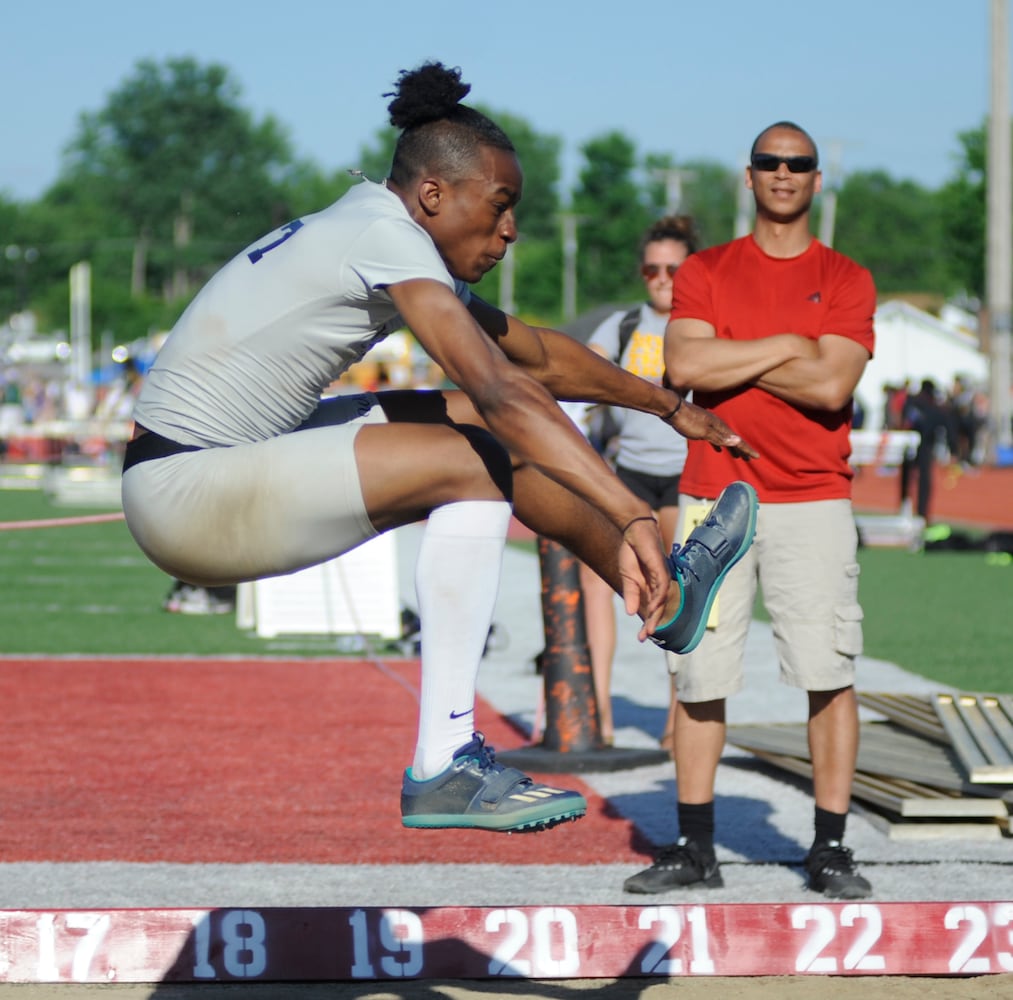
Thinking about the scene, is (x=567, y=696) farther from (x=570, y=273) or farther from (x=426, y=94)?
(x=570, y=273)

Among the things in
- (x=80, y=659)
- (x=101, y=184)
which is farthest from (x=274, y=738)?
(x=101, y=184)

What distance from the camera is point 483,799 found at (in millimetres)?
4203

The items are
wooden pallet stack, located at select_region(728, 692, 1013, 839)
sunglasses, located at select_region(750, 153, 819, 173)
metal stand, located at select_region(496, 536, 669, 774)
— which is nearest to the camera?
sunglasses, located at select_region(750, 153, 819, 173)

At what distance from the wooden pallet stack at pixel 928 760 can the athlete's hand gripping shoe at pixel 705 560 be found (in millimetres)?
2714

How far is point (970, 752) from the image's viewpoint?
23.1 feet

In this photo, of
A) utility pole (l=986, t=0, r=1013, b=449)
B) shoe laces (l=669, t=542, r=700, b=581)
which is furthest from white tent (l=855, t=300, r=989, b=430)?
shoe laces (l=669, t=542, r=700, b=581)

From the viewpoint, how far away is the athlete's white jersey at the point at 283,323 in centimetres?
402

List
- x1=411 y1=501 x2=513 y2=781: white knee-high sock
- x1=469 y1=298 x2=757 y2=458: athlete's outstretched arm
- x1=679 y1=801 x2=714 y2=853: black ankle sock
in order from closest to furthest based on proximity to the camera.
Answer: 1. x1=411 y1=501 x2=513 y2=781: white knee-high sock
2. x1=469 y1=298 x2=757 y2=458: athlete's outstretched arm
3. x1=679 y1=801 x2=714 y2=853: black ankle sock

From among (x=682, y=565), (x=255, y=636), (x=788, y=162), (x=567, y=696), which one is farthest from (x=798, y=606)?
(x=255, y=636)

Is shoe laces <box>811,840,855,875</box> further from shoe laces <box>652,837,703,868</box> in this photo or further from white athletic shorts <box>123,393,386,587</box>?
white athletic shorts <box>123,393,386,587</box>

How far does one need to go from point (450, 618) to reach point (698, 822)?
6.81 ft

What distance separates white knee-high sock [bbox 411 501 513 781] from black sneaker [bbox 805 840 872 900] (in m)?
1.99

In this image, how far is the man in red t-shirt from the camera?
5.95m

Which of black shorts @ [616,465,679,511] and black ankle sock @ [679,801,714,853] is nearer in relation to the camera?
black ankle sock @ [679,801,714,853]
